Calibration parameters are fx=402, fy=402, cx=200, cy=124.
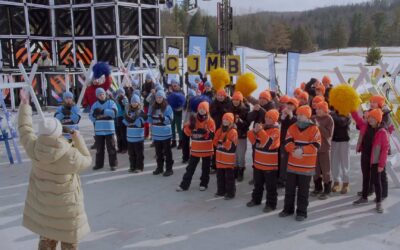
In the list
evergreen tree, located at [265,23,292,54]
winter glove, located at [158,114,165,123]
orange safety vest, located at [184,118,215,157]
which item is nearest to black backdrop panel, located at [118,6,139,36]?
winter glove, located at [158,114,165,123]

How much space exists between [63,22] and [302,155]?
46.1 feet

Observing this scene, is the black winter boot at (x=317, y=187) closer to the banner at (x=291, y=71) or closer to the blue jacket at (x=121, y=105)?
the banner at (x=291, y=71)

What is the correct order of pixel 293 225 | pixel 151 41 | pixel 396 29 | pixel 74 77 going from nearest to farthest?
pixel 293 225 < pixel 74 77 < pixel 151 41 < pixel 396 29

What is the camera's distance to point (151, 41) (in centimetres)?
1680

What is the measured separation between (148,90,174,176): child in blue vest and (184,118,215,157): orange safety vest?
2.81ft

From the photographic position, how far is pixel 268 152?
5.29 m

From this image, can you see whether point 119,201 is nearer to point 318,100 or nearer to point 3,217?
point 3,217

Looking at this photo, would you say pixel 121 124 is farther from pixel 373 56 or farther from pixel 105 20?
pixel 373 56

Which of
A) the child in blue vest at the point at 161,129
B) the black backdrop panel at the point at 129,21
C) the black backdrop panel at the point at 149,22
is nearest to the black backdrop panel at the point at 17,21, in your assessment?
the black backdrop panel at the point at 129,21

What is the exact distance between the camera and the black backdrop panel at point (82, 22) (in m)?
15.7

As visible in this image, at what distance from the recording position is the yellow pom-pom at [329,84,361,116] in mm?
5578

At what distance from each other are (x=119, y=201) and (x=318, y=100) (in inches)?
126

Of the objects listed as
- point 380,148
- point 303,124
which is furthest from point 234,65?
point 380,148

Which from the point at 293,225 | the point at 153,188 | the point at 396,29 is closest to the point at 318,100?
the point at 293,225
